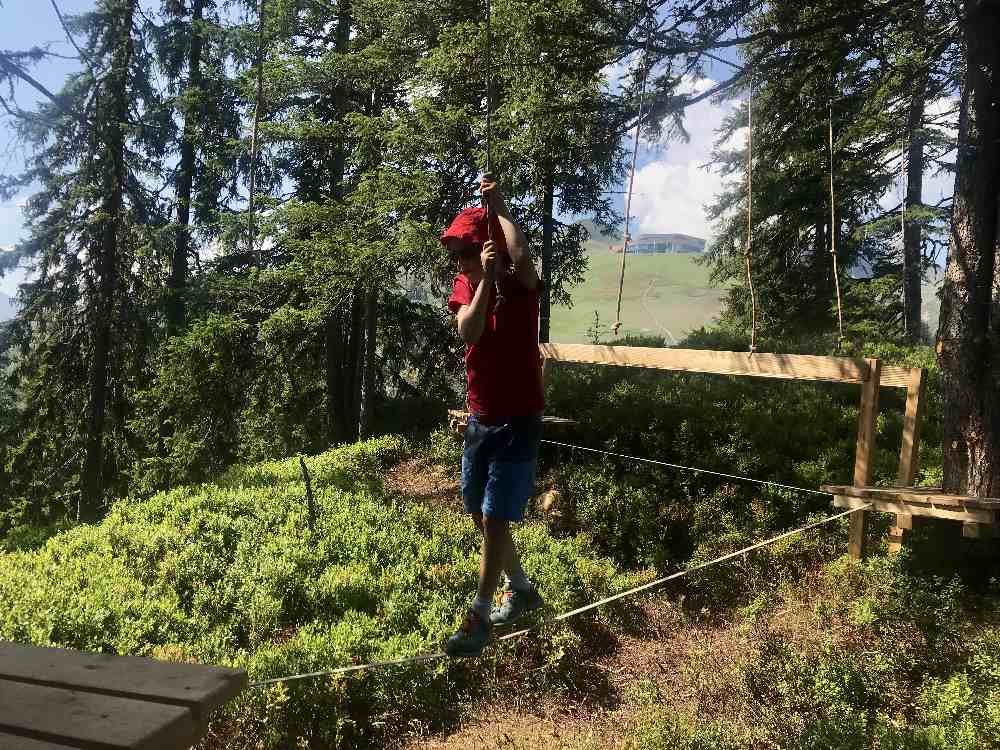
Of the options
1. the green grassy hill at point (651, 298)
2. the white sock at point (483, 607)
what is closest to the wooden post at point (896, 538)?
the green grassy hill at point (651, 298)

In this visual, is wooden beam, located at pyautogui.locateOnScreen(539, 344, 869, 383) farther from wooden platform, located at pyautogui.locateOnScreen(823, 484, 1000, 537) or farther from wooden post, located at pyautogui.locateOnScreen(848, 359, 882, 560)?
wooden platform, located at pyautogui.locateOnScreen(823, 484, 1000, 537)

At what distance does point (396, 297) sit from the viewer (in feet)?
54.5

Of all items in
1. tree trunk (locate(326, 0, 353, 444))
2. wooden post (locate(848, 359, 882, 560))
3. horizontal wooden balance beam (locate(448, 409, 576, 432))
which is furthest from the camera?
tree trunk (locate(326, 0, 353, 444))

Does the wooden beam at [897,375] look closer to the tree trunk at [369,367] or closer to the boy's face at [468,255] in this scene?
the boy's face at [468,255]

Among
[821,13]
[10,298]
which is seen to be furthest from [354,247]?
[10,298]

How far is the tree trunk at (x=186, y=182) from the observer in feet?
55.6

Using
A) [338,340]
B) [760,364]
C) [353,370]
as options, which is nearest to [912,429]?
[760,364]

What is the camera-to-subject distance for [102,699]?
187 cm

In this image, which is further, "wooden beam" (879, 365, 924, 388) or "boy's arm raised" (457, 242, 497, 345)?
"wooden beam" (879, 365, 924, 388)

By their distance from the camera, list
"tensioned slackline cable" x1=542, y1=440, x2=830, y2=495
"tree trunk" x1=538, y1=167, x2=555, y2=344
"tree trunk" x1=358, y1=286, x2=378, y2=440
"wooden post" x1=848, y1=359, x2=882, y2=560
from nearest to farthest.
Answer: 1. "wooden post" x1=848, y1=359, x2=882, y2=560
2. "tensioned slackline cable" x1=542, y1=440, x2=830, y2=495
3. "tree trunk" x1=538, y1=167, x2=555, y2=344
4. "tree trunk" x1=358, y1=286, x2=378, y2=440

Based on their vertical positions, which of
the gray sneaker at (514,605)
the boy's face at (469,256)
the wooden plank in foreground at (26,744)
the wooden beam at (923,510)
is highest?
the boy's face at (469,256)

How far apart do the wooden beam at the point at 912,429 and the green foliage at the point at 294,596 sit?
2923 mm

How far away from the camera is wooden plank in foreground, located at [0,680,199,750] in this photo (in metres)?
1.64

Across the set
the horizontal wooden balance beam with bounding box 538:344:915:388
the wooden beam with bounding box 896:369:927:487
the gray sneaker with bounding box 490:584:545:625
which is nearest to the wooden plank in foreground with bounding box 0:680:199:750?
the gray sneaker with bounding box 490:584:545:625
